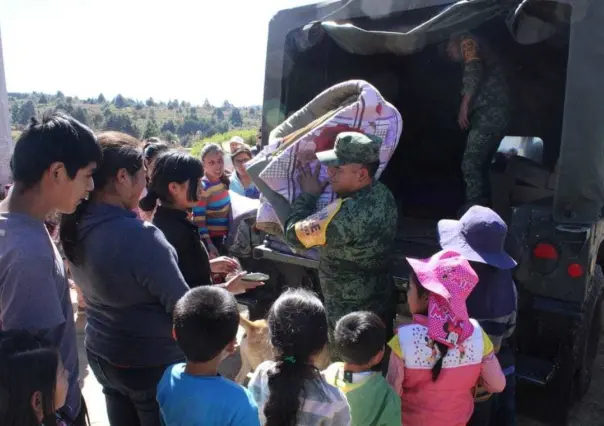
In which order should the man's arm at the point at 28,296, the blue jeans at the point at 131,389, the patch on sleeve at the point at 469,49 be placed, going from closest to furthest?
A: the man's arm at the point at 28,296
the blue jeans at the point at 131,389
the patch on sleeve at the point at 469,49

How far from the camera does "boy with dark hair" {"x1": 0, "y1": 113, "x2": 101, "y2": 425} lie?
145cm

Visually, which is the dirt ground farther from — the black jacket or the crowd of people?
the black jacket

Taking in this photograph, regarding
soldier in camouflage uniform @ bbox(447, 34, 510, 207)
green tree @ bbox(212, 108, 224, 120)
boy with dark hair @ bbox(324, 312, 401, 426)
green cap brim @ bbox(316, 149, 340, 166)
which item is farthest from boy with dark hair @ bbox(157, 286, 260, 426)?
green tree @ bbox(212, 108, 224, 120)

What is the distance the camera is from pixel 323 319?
171 centimetres

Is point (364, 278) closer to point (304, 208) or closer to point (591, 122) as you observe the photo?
point (304, 208)

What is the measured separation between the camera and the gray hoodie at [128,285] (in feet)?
6.03

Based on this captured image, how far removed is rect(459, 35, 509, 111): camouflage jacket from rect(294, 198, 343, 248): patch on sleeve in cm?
197

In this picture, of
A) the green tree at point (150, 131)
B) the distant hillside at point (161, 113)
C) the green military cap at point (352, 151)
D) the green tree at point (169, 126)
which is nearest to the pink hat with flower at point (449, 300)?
the green military cap at point (352, 151)

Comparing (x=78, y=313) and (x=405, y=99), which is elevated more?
(x=405, y=99)

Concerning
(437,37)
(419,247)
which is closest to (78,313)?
(419,247)

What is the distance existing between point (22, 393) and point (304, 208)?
150 cm

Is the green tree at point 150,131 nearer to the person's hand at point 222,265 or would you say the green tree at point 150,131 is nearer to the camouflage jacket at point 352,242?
the person's hand at point 222,265

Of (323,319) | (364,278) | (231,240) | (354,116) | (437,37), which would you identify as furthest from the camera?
(231,240)

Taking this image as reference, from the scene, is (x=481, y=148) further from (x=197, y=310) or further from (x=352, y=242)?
(x=197, y=310)
